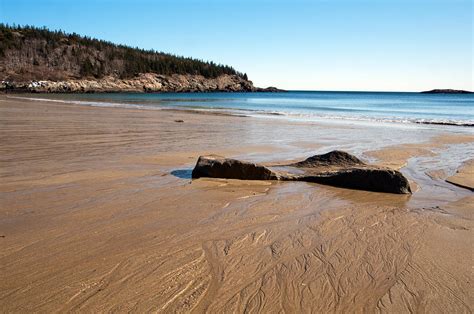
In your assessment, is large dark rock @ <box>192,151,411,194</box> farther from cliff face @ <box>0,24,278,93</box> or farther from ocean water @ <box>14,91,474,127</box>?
cliff face @ <box>0,24,278,93</box>

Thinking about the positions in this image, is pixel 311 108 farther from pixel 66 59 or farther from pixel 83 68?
pixel 66 59

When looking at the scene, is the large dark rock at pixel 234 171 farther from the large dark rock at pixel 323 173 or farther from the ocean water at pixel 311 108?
the ocean water at pixel 311 108

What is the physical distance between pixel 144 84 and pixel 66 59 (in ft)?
65.6

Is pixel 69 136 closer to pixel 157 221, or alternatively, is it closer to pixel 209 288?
pixel 157 221

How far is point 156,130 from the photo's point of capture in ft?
47.1

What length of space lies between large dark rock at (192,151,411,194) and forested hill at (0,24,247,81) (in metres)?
84.8

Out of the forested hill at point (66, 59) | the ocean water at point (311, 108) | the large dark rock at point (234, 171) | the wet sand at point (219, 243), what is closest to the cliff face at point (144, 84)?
the forested hill at point (66, 59)

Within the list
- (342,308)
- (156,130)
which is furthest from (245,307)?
(156,130)

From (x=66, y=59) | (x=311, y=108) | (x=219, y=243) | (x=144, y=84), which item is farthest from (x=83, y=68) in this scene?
(x=219, y=243)

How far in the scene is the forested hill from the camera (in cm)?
8744

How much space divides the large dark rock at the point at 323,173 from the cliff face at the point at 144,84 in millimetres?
75489

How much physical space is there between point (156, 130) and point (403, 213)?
422 inches

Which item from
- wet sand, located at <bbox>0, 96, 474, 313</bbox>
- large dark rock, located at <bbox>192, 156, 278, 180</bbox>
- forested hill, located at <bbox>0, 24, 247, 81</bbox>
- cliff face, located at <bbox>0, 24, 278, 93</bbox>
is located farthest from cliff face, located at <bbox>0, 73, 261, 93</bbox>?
wet sand, located at <bbox>0, 96, 474, 313</bbox>

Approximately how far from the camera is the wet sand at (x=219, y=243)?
2828mm
